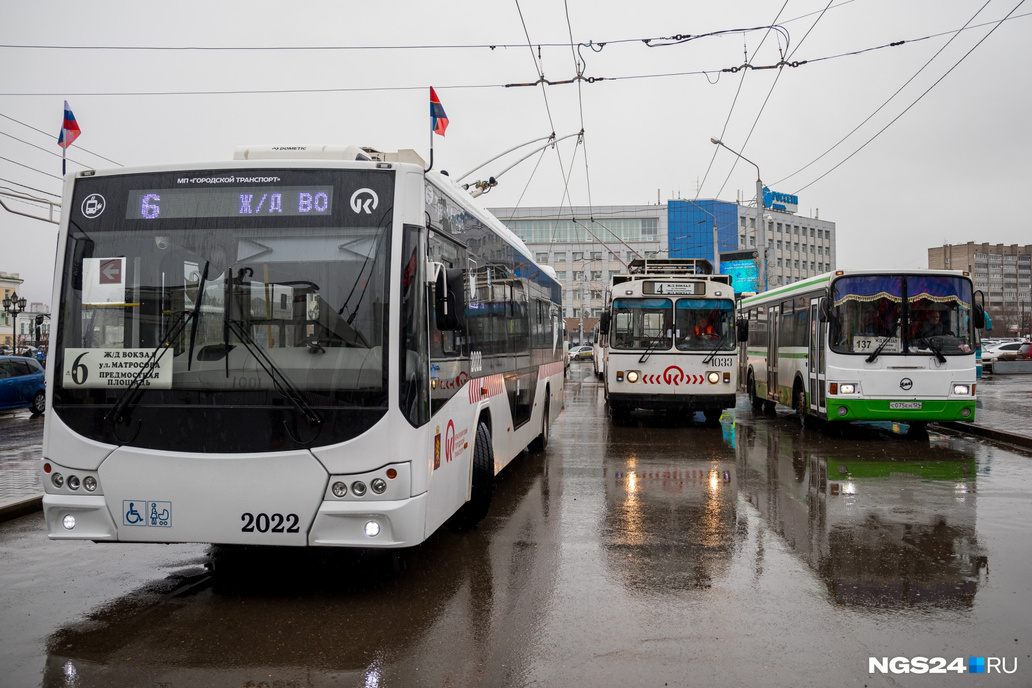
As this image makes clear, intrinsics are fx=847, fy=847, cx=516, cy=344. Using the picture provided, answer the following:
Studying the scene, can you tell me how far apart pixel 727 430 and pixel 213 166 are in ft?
42.3

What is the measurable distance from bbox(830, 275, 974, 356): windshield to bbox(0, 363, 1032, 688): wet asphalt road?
4.62 metres

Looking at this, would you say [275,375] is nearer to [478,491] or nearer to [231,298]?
[231,298]

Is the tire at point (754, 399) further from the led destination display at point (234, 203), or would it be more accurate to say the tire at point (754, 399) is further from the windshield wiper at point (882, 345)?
the led destination display at point (234, 203)

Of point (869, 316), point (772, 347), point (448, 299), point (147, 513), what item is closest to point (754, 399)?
point (772, 347)

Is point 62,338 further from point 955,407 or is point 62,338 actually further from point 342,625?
point 955,407

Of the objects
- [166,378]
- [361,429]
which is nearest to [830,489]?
[361,429]

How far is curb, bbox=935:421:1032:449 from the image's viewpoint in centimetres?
1376

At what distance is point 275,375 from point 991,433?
13.9 meters

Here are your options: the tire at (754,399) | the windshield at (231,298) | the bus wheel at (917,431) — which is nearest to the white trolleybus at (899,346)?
the bus wheel at (917,431)

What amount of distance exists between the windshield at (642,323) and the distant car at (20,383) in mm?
13301

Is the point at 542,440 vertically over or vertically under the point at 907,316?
under

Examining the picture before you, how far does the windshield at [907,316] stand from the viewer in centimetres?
1395

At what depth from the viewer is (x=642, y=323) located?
16.5 metres

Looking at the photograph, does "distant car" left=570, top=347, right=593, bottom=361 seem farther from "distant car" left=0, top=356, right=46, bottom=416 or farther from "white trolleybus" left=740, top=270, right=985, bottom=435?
"white trolleybus" left=740, top=270, right=985, bottom=435
